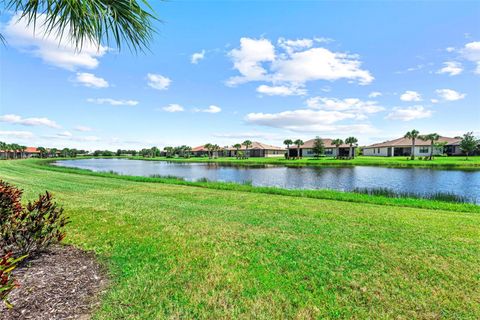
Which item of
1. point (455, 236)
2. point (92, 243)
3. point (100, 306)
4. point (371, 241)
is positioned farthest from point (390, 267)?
point (92, 243)

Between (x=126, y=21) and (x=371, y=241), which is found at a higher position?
(x=126, y=21)

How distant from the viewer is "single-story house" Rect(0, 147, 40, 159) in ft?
319

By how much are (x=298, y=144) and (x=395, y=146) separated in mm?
26096

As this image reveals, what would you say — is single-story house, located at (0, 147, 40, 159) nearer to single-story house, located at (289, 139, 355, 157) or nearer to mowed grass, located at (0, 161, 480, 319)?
single-story house, located at (289, 139, 355, 157)

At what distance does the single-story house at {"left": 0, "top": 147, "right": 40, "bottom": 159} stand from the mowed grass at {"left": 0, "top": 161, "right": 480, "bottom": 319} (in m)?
122

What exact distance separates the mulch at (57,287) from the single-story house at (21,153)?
12259cm

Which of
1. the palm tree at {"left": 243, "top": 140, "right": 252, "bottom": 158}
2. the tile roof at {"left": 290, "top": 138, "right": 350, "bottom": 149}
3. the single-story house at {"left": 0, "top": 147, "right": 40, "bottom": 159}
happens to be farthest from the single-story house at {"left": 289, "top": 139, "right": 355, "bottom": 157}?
the single-story house at {"left": 0, "top": 147, "right": 40, "bottom": 159}

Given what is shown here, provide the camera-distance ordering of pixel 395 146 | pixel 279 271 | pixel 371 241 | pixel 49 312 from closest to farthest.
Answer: pixel 49 312 → pixel 279 271 → pixel 371 241 → pixel 395 146

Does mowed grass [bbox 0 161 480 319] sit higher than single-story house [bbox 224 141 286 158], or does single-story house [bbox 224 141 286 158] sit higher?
single-story house [bbox 224 141 286 158]

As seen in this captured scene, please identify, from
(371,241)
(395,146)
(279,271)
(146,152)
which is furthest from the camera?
(146,152)

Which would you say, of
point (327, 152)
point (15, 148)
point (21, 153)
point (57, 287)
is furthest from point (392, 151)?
point (21, 153)

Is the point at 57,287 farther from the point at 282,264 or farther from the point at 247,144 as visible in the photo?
the point at 247,144

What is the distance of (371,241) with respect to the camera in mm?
5773

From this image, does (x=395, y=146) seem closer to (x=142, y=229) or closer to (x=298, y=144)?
(x=298, y=144)
